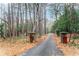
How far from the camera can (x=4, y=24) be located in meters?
2.46

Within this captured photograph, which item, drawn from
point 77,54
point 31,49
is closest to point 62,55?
point 77,54

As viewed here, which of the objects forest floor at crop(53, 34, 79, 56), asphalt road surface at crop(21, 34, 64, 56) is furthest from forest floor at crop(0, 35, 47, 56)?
forest floor at crop(53, 34, 79, 56)

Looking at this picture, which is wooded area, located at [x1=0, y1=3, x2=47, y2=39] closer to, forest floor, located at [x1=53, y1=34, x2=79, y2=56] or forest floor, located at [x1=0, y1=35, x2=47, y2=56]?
forest floor, located at [x1=0, y1=35, x2=47, y2=56]

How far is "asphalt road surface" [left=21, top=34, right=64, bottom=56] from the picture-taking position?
2.45 m

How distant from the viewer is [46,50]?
8.05 ft

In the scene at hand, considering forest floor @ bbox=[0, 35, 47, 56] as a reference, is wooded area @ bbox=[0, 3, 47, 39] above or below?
above

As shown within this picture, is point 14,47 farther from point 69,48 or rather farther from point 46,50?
point 69,48

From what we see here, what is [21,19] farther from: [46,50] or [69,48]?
[69,48]

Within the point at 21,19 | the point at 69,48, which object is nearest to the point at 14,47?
the point at 21,19

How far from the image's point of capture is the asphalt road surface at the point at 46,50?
2.45 meters

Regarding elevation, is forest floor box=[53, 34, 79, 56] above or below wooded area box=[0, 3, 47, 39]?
below

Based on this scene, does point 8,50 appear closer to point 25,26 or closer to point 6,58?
point 6,58

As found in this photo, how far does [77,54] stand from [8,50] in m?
0.63

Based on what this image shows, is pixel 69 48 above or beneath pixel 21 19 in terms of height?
beneath
